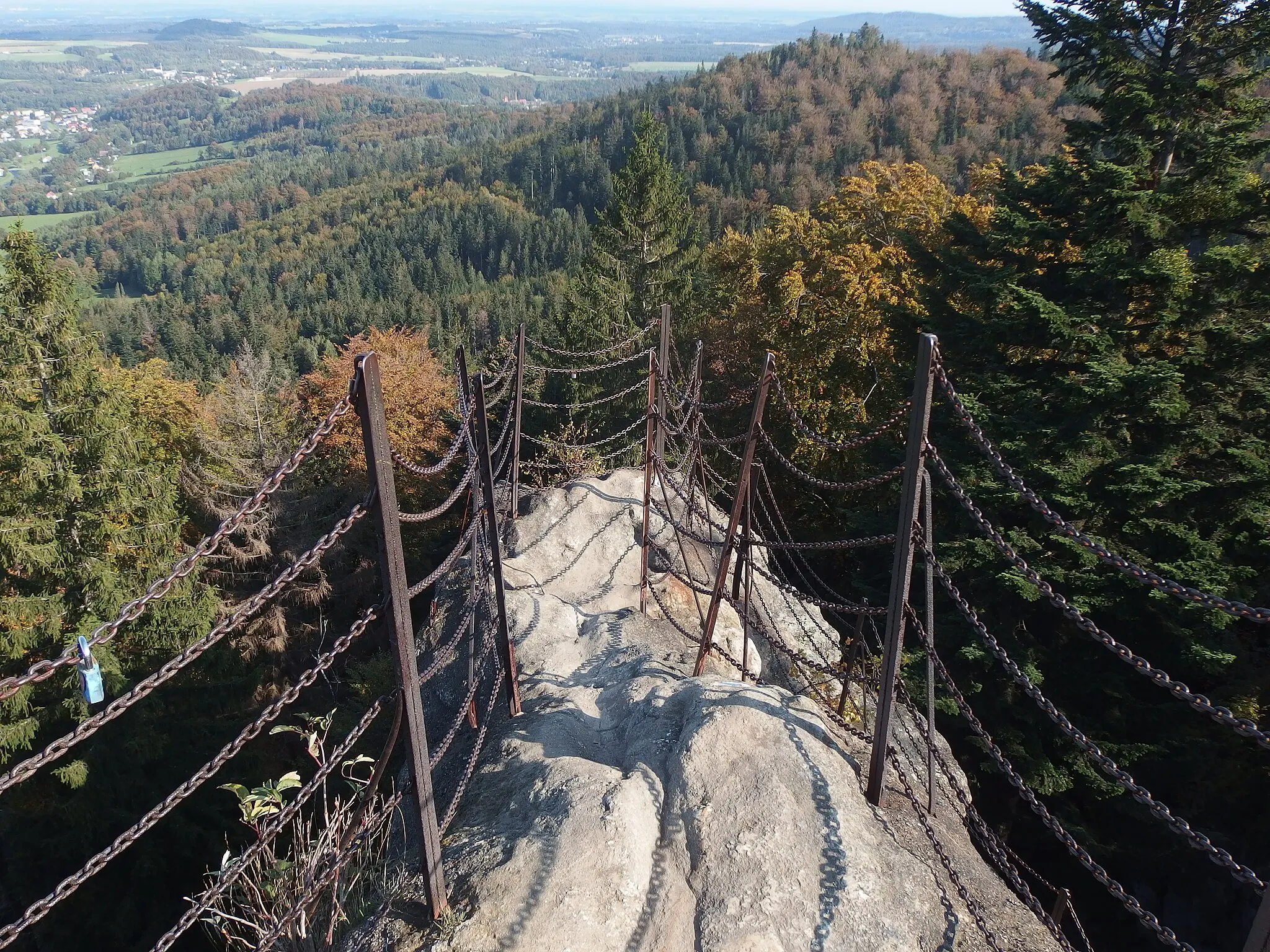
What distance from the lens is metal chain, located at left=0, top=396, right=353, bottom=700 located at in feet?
6.40

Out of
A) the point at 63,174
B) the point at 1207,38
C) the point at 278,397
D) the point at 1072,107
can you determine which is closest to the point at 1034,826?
the point at 1207,38

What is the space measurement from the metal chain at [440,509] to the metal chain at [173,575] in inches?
18.5

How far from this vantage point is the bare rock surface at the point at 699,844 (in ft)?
10.4

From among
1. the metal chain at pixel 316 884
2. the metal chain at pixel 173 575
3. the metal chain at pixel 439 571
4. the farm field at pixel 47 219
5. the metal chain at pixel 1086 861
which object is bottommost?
the farm field at pixel 47 219

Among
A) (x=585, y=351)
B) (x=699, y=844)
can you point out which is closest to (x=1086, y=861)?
(x=699, y=844)

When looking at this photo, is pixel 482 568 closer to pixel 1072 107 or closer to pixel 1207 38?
Answer: pixel 1207 38

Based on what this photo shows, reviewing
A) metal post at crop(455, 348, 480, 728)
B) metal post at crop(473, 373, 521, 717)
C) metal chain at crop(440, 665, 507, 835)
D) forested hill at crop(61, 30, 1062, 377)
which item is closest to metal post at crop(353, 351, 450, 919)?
metal chain at crop(440, 665, 507, 835)

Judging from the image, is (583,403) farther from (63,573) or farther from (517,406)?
(63,573)

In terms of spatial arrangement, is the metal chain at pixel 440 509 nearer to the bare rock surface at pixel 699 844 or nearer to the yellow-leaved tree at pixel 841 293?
the bare rock surface at pixel 699 844

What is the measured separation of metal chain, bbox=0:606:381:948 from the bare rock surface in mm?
1231

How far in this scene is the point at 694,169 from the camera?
84.0 m

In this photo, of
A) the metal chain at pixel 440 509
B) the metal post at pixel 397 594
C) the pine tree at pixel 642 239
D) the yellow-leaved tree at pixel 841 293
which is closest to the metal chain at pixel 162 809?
the metal post at pixel 397 594

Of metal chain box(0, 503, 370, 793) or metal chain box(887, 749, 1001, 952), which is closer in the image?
metal chain box(0, 503, 370, 793)

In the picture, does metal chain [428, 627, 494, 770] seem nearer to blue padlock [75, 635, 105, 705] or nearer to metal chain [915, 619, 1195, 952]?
blue padlock [75, 635, 105, 705]
